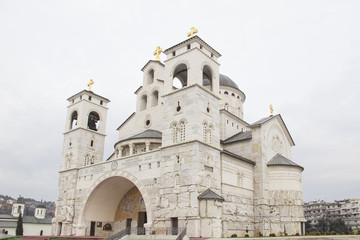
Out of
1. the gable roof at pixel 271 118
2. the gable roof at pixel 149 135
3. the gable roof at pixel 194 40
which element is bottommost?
the gable roof at pixel 149 135

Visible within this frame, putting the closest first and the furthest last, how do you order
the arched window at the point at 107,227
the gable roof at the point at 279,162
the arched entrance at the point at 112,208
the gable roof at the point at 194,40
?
the gable roof at the point at 194,40 < the gable roof at the point at 279,162 < the arched entrance at the point at 112,208 < the arched window at the point at 107,227

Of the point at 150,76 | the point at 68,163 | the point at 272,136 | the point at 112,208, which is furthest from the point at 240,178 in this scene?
the point at 68,163

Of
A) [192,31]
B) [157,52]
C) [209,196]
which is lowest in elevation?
[209,196]

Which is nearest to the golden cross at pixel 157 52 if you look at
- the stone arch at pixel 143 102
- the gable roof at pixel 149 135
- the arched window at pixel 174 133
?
the stone arch at pixel 143 102

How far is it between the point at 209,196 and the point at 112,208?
13.4m

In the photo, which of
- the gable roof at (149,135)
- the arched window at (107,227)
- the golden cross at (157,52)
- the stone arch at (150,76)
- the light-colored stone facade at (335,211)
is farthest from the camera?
the light-colored stone facade at (335,211)

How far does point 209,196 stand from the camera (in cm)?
2116

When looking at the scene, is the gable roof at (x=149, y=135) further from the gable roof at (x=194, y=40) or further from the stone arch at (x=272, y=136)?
the stone arch at (x=272, y=136)

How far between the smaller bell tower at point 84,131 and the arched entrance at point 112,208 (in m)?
4.27

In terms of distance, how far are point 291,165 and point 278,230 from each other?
17.8 feet

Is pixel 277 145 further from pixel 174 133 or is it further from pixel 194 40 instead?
pixel 194 40

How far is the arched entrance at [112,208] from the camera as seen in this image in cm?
2878

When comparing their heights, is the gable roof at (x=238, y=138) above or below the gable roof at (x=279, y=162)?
above

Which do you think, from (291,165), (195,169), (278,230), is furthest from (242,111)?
(195,169)
